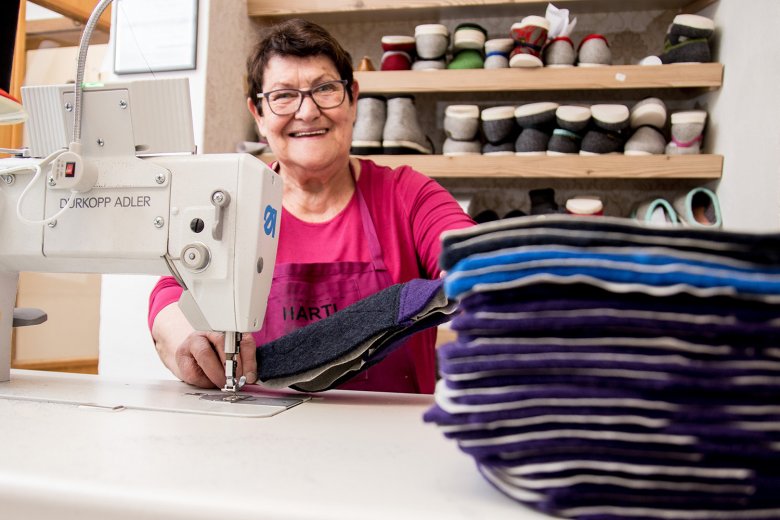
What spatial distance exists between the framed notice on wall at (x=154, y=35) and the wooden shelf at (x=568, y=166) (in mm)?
888

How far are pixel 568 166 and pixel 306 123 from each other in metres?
1.10

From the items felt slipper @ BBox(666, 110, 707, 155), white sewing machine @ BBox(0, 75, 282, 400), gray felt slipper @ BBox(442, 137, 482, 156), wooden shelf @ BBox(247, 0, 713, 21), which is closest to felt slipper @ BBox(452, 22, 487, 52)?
wooden shelf @ BBox(247, 0, 713, 21)

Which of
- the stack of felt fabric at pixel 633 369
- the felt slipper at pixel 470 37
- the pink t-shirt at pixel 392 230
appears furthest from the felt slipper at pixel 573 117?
the stack of felt fabric at pixel 633 369

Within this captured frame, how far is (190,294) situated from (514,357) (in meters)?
0.68

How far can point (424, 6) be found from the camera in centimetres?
253

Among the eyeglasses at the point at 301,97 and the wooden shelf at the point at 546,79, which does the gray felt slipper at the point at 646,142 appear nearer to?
the wooden shelf at the point at 546,79

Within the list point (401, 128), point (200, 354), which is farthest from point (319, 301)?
point (401, 128)

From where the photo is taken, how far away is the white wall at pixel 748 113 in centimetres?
196

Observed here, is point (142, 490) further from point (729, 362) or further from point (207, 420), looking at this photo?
point (729, 362)

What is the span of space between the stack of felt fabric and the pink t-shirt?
0.99m

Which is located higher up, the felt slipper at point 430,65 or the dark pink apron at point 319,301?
the felt slipper at point 430,65

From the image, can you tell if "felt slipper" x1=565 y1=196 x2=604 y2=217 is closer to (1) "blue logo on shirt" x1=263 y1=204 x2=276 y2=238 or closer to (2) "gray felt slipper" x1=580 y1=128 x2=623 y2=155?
(2) "gray felt slipper" x1=580 y1=128 x2=623 y2=155

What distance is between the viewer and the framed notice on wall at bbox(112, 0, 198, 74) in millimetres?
2607

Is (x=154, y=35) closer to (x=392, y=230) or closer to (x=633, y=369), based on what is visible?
(x=392, y=230)
